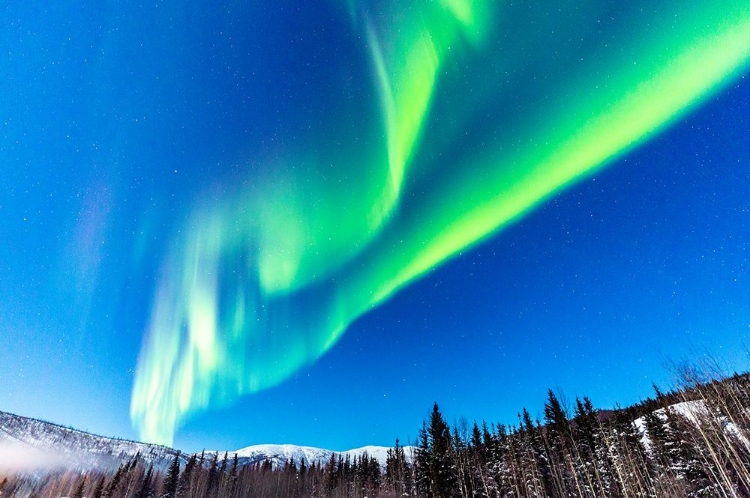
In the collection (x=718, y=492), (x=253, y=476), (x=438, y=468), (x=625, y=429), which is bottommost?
(x=718, y=492)

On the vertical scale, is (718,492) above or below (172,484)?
below

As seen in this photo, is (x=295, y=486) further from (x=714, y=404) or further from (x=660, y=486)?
(x=714, y=404)

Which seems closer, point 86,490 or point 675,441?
point 675,441

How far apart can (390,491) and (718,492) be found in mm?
69982

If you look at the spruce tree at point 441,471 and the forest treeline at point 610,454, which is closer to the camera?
the forest treeline at point 610,454

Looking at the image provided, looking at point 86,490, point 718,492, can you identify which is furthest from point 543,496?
point 86,490

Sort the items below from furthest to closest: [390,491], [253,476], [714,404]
→ [253,476] → [390,491] → [714,404]

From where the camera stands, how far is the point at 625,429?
162 feet

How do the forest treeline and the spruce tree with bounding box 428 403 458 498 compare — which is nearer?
the forest treeline

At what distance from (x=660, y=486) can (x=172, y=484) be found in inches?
3278

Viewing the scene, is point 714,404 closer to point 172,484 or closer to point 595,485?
point 595,485

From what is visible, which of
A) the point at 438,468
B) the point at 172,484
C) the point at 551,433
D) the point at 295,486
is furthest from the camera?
the point at 295,486

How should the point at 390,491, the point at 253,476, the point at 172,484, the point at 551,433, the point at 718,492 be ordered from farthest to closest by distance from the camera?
1. the point at 253,476
2. the point at 390,491
3. the point at 172,484
4. the point at 551,433
5. the point at 718,492

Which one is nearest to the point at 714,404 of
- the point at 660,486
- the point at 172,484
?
the point at 660,486
